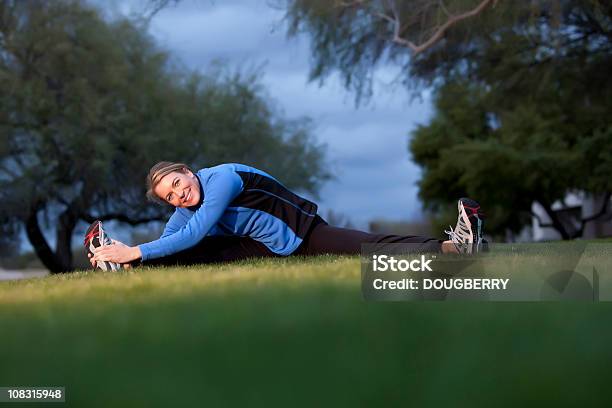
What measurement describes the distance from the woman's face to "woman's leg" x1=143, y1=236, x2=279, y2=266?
506mm

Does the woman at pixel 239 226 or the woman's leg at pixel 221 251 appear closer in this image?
the woman at pixel 239 226

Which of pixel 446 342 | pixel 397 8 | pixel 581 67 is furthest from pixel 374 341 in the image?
pixel 581 67

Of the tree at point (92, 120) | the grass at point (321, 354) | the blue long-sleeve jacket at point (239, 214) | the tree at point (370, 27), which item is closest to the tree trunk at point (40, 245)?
the tree at point (92, 120)

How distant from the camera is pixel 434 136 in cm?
3456

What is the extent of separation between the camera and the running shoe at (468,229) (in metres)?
5.08

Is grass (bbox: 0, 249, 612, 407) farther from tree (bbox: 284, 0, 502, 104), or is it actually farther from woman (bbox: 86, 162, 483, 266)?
tree (bbox: 284, 0, 502, 104)

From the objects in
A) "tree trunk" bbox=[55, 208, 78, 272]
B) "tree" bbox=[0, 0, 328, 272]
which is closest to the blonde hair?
"tree" bbox=[0, 0, 328, 272]

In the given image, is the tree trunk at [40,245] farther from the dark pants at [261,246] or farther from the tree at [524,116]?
the dark pants at [261,246]

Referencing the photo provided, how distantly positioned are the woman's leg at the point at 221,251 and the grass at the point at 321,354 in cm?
350

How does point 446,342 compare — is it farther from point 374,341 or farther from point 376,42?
point 376,42

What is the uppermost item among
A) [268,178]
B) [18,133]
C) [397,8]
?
[397,8]

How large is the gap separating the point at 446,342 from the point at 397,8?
1248cm

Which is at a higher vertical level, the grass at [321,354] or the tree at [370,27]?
the tree at [370,27]

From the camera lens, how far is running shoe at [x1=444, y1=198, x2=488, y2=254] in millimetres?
5078
